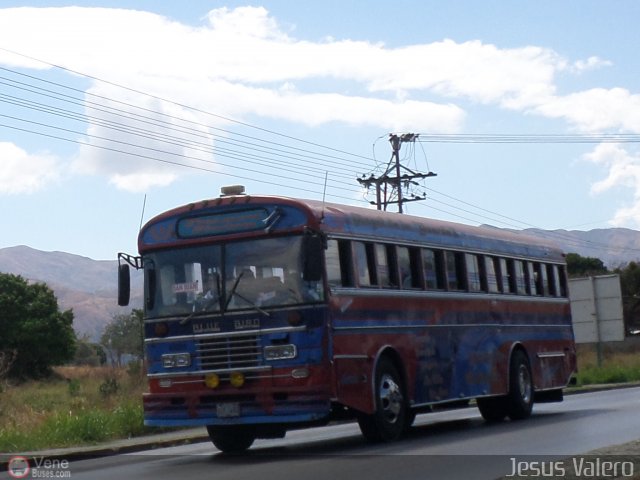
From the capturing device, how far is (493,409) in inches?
872

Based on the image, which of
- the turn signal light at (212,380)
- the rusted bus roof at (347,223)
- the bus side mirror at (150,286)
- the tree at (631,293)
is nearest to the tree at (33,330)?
the tree at (631,293)

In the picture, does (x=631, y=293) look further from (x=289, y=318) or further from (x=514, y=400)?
(x=289, y=318)

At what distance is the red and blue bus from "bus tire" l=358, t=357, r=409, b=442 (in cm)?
2

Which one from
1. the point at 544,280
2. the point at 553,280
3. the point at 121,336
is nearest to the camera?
the point at 544,280

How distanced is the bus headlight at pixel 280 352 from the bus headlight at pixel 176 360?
1.19 m

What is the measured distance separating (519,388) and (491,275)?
2.04 metres

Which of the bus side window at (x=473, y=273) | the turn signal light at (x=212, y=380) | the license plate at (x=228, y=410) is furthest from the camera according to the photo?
the bus side window at (x=473, y=273)

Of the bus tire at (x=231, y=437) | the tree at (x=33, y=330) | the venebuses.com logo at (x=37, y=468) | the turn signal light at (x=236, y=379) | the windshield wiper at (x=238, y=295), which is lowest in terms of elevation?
the venebuses.com logo at (x=37, y=468)

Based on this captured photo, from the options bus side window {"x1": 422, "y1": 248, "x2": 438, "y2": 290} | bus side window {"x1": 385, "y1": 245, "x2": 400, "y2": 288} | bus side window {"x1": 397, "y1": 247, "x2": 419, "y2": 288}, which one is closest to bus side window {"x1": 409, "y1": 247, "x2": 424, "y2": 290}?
bus side window {"x1": 397, "y1": 247, "x2": 419, "y2": 288}

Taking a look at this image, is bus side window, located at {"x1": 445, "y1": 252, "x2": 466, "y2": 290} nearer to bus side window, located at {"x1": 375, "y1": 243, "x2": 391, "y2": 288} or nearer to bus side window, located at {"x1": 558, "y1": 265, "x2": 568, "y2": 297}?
bus side window, located at {"x1": 375, "y1": 243, "x2": 391, "y2": 288}

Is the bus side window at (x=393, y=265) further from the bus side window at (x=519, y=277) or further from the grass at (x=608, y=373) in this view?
the grass at (x=608, y=373)

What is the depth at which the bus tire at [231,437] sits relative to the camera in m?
17.9

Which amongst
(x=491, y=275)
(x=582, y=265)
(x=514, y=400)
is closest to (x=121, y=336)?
(x=582, y=265)

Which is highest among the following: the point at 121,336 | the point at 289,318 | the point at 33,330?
the point at 121,336
